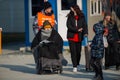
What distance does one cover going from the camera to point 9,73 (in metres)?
14.9

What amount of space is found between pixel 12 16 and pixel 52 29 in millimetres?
21725

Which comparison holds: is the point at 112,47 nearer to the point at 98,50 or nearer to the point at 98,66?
the point at 98,50

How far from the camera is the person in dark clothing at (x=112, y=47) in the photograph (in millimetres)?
14672

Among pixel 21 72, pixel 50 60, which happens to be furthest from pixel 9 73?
pixel 50 60

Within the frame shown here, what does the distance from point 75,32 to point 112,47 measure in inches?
44.1

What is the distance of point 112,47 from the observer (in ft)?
48.9

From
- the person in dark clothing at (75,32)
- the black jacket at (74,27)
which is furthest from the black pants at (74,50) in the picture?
the black jacket at (74,27)

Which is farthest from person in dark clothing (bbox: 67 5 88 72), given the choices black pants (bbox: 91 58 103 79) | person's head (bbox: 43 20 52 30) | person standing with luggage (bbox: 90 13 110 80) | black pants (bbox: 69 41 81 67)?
black pants (bbox: 91 58 103 79)

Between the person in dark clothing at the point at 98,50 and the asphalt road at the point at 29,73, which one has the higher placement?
the person in dark clothing at the point at 98,50

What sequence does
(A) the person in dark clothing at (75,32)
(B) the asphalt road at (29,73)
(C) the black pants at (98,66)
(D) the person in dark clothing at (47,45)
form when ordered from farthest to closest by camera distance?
(A) the person in dark clothing at (75,32) < (D) the person in dark clothing at (47,45) < (B) the asphalt road at (29,73) < (C) the black pants at (98,66)

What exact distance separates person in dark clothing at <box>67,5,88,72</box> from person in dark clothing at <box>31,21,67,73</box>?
0.37 metres

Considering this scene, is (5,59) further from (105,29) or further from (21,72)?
(105,29)

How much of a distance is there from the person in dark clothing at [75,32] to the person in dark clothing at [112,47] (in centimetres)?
66

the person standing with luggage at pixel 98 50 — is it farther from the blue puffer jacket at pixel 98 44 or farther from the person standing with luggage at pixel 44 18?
the person standing with luggage at pixel 44 18
